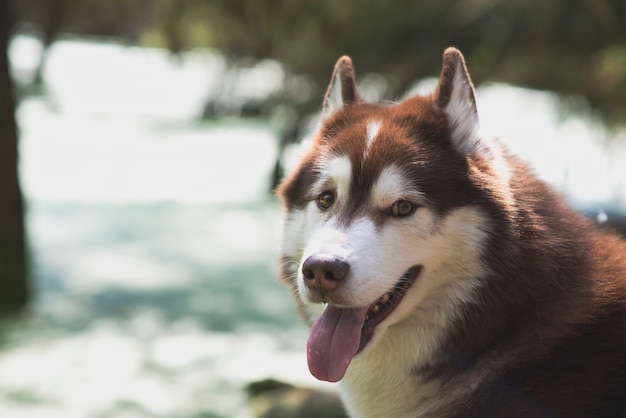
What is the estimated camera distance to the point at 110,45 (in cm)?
2738

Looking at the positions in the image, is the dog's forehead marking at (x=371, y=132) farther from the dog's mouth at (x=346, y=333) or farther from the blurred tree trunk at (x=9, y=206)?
the blurred tree trunk at (x=9, y=206)

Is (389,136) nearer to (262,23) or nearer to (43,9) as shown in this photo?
(262,23)

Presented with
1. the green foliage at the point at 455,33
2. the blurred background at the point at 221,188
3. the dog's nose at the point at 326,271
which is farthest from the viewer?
A: the green foliage at the point at 455,33

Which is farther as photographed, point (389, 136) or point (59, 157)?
point (59, 157)

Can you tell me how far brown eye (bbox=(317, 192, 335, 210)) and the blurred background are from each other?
0.40 metres

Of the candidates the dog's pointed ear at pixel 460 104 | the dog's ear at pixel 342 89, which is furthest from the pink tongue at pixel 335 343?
the dog's ear at pixel 342 89

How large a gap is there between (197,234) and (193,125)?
358 inches

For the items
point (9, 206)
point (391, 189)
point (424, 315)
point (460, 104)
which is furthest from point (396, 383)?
point (9, 206)

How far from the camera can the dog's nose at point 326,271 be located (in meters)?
2.68

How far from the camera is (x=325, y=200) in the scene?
3.08 meters

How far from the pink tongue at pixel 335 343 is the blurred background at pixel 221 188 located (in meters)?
0.61

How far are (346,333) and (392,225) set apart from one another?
16.7 inches

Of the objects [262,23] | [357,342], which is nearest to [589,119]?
[262,23]

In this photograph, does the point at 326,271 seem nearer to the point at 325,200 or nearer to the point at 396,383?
the point at 325,200
